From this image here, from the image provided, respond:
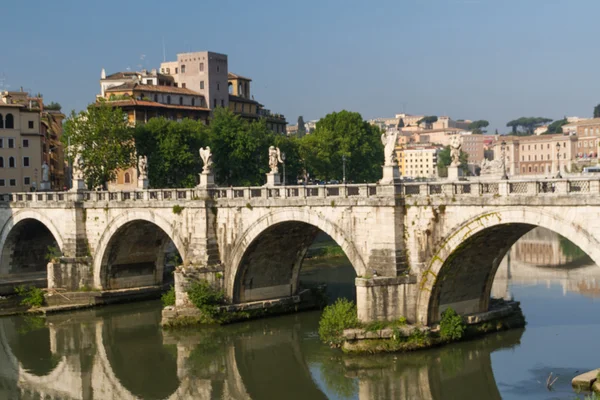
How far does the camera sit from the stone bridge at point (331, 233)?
27.7 metres

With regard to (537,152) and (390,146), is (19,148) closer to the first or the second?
(390,146)

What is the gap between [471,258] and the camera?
3092cm

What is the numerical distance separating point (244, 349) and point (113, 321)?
9.84 meters

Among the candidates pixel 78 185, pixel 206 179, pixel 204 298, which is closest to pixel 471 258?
pixel 204 298

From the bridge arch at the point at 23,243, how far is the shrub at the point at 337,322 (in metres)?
23.8

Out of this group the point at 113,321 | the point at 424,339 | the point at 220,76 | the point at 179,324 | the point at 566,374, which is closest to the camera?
the point at 566,374

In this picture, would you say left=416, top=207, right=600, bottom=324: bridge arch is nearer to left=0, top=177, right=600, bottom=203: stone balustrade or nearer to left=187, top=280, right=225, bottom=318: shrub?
left=0, top=177, right=600, bottom=203: stone balustrade

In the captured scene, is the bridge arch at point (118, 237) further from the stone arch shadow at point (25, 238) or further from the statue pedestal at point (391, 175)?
the statue pedestal at point (391, 175)

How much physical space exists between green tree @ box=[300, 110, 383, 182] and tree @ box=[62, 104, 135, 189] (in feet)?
60.3

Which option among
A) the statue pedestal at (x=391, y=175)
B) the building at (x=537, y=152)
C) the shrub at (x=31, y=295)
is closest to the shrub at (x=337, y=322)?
the statue pedestal at (x=391, y=175)

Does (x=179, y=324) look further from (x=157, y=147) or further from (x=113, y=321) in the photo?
(x=157, y=147)

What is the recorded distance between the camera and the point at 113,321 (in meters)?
41.8

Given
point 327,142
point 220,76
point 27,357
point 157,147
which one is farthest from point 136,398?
point 220,76

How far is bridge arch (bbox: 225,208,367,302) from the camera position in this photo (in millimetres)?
35406
